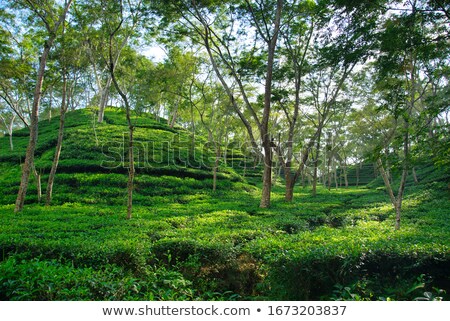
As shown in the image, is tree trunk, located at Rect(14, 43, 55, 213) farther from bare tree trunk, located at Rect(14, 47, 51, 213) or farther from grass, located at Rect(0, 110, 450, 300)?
grass, located at Rect(0, 110, 450, 300)

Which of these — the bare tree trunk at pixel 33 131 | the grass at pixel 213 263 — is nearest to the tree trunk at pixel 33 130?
the bare tree trunk at pixel 33 131

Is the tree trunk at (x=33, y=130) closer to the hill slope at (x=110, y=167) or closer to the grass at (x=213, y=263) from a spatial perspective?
the grass at (x=213, y=263)

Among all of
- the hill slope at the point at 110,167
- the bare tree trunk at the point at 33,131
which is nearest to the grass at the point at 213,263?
the bare tree trunk at the point at 33,131

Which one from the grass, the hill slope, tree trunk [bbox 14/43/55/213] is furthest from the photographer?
the hill slope

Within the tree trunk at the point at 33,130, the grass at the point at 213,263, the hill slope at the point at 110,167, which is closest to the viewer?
the grass at the point at 213,263

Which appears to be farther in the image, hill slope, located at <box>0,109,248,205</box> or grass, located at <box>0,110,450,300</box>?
hill slope, located at <box>0,109,248,205</box>

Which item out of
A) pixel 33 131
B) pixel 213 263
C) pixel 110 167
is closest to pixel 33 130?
pixel 33 131

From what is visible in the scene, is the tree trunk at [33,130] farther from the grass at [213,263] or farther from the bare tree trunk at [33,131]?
the grass at [213,263]

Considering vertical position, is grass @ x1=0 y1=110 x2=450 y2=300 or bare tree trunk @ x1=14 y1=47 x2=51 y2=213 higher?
bare tree trunk @ x1=14 y1=47 x2=51 y2=213

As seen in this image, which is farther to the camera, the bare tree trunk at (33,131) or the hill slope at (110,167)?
the hill slope at (110,167)

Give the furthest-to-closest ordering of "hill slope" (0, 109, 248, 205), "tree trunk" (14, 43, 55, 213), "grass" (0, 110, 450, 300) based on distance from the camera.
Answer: "hill slope" (0, 109, 248, 205) → "tree trunk" (14, 43, 55, 213) → "grass" (0, 110, 450, 300)

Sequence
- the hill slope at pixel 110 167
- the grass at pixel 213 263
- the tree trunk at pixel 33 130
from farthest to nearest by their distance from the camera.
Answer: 1. the hill slope at pixel 110 167
2. the tree trunk at pixel 33 130
3. the grass at pixel 213 263

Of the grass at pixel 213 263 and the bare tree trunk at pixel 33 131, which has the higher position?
the bare tree trunk at pixel 33 131

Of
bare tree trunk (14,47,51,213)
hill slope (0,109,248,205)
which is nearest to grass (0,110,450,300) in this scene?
bare tree trunk (14,47,51,213)
